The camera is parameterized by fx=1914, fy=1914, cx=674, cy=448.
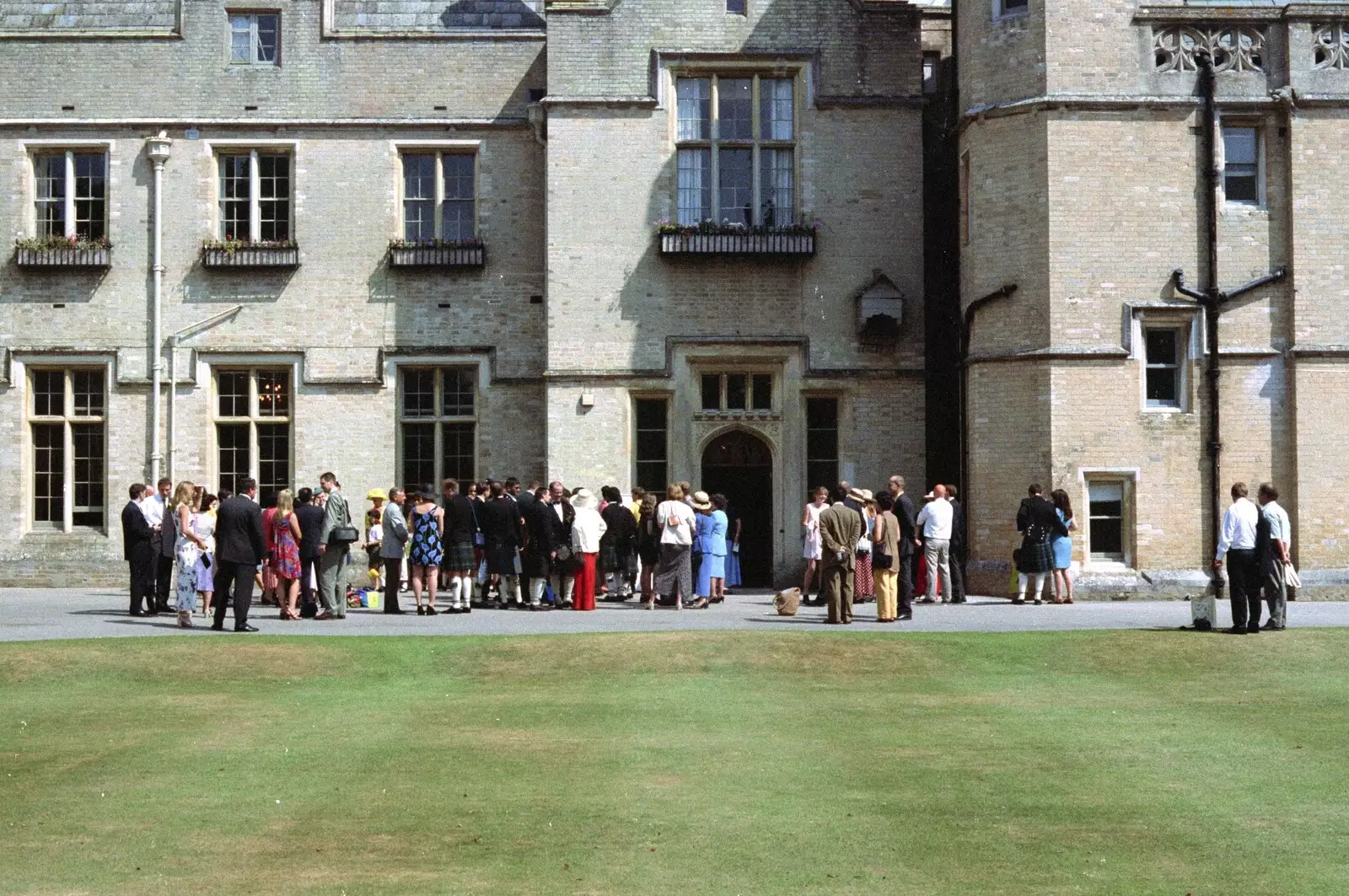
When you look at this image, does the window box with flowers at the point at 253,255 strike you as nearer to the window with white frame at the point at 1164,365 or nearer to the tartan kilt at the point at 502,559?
the tartan kilt at the point at 502,559

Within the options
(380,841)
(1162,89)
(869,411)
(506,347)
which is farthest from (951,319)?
(380,841)

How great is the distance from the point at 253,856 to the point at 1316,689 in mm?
10192

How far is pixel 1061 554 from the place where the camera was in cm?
2538

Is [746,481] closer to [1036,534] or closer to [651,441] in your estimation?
[651,441]

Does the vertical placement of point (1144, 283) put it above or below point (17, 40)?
below

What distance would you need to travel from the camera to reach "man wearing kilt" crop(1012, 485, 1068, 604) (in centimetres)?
2497

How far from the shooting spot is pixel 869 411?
2900 cm

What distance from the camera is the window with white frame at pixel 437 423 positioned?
1179 inches

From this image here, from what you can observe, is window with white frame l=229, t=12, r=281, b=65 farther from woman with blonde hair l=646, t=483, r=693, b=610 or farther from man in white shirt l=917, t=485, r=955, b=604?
man in white shirt l=917, t=485, r=955, b=604

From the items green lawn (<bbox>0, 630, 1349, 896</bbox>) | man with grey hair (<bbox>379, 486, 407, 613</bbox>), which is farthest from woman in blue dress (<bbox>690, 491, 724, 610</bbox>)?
green lawn (<bbox>0, 630, 1349, 896</bbox>)

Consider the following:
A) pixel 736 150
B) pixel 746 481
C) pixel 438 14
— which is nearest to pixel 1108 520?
pixel 746 481

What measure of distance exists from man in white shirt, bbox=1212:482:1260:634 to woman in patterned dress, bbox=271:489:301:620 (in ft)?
Answer: 35.2

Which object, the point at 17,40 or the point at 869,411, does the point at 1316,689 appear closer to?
the point at 869,411

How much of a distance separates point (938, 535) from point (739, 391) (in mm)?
5500
